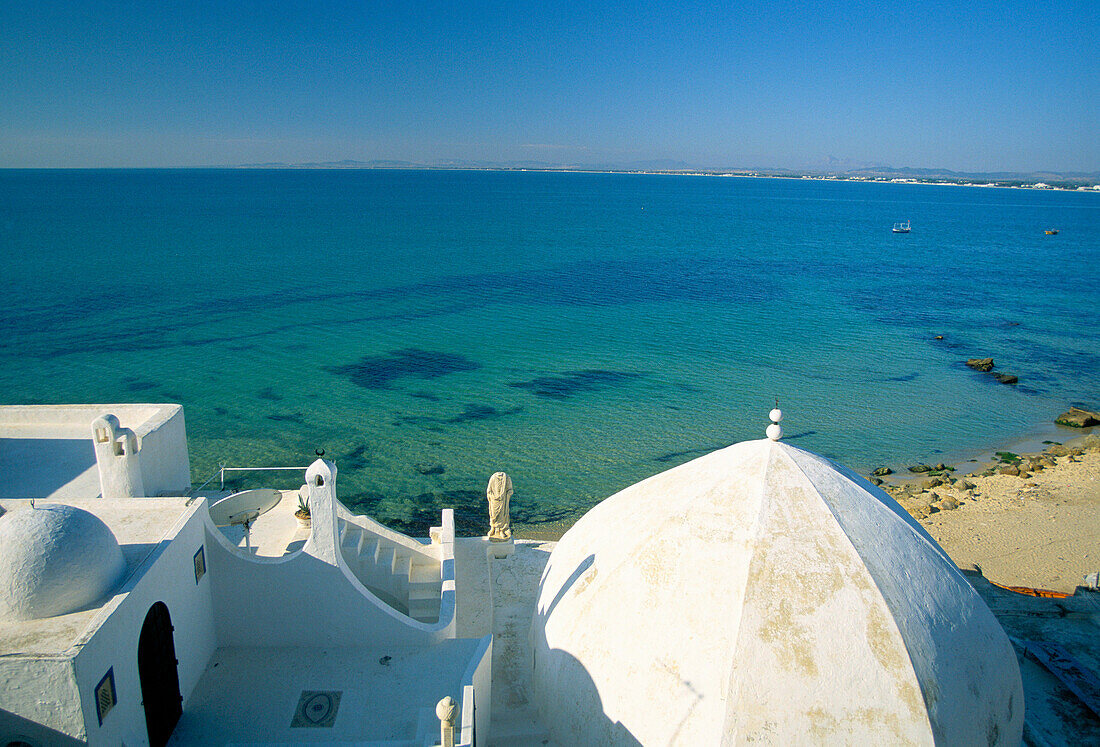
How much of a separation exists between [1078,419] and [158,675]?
38578 millimetres

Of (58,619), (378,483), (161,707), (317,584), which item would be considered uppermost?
(58,619)

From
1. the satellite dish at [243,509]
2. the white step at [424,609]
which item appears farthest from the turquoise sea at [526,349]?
the white step at [424,609]

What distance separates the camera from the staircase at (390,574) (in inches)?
489

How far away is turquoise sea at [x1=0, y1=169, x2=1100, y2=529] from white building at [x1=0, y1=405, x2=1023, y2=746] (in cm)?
1295

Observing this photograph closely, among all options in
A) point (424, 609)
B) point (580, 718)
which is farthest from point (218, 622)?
point (580, 718)

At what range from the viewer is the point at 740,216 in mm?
140250

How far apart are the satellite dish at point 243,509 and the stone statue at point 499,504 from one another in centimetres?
413

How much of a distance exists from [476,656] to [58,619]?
4899 mm

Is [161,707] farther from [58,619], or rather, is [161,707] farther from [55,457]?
[55,457]

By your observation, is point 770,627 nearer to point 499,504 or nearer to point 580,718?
point 580,718

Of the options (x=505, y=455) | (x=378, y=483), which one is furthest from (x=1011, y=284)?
(x=378, y=483)

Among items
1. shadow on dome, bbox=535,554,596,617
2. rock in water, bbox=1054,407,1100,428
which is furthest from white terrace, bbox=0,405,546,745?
rock in water, bbox=1054,407,1100,428

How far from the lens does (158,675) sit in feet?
28.3

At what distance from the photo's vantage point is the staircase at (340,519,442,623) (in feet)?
40.8
